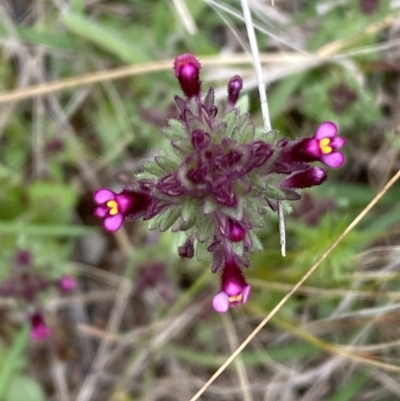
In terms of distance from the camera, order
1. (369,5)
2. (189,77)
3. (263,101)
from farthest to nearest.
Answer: (369,5) → (263,101) → (189,77)

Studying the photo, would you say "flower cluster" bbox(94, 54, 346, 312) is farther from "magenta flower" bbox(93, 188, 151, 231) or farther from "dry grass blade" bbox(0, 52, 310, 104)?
"dry grass blade" bbox(0, 52, 310, 104)

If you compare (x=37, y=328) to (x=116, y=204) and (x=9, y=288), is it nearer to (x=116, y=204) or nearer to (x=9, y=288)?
(x=9, y=288)

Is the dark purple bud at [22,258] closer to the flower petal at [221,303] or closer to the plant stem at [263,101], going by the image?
the plant stem at [263,101]

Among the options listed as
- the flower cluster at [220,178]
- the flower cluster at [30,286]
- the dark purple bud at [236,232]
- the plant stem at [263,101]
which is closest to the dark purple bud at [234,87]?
the flower cluster at [220,178]

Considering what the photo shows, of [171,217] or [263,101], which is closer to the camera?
[171,217]

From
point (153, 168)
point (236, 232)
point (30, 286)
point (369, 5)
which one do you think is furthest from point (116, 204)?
point (369, 5)

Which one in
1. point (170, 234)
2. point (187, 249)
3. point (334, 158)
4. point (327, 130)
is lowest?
point (187, 249)
